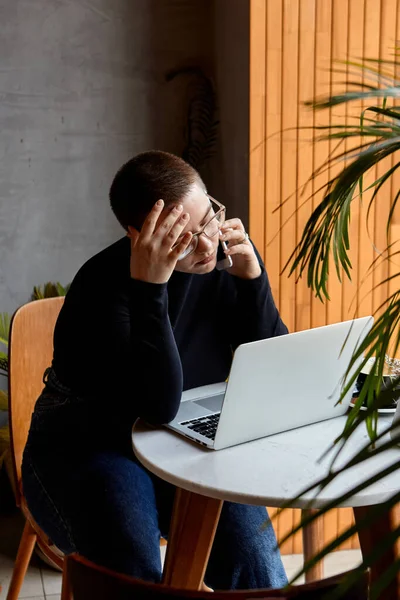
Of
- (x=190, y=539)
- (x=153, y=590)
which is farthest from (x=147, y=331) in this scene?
(x=153, y=590)

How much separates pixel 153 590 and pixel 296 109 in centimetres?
190

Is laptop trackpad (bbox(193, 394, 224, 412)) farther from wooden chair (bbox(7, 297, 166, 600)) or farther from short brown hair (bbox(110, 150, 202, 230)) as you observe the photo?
wooden chair (bbox(7, 297, 166, 600))

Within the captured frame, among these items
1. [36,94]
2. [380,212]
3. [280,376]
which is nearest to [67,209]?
[36,94]

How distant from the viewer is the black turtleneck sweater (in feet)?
5.51

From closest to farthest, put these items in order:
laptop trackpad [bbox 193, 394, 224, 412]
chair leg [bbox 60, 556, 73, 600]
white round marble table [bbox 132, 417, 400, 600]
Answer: chair leg [bbox 60, 556, 73, 600] < white round marble table [bbox 132, 417, 400, 600] < laptop trackpad [bbox 193, 394, 224, 412]

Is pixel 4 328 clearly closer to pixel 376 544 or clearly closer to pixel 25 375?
pixel 25 375

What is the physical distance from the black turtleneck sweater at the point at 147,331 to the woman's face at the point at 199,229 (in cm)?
9

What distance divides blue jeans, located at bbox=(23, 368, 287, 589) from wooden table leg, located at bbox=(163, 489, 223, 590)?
2.6 inches

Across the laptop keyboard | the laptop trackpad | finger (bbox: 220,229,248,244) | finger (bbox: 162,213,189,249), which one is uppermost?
finger (bbox: 162,213,189,249)

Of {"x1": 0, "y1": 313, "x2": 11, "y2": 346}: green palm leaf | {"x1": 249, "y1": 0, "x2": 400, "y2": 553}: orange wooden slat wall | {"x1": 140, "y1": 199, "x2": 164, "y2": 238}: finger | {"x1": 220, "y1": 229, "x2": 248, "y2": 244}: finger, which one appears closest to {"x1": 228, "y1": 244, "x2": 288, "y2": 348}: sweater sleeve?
{"x1": 220, "y1": 229, "x2": 248, "y2": 244}: finger

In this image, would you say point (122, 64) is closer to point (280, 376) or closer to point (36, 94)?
point (36, 94)

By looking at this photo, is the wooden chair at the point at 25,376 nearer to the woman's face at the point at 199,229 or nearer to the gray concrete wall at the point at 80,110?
the woman's face at the point at 199,229

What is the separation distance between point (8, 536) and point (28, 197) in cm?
132

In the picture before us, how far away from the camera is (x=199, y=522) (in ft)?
5.04
